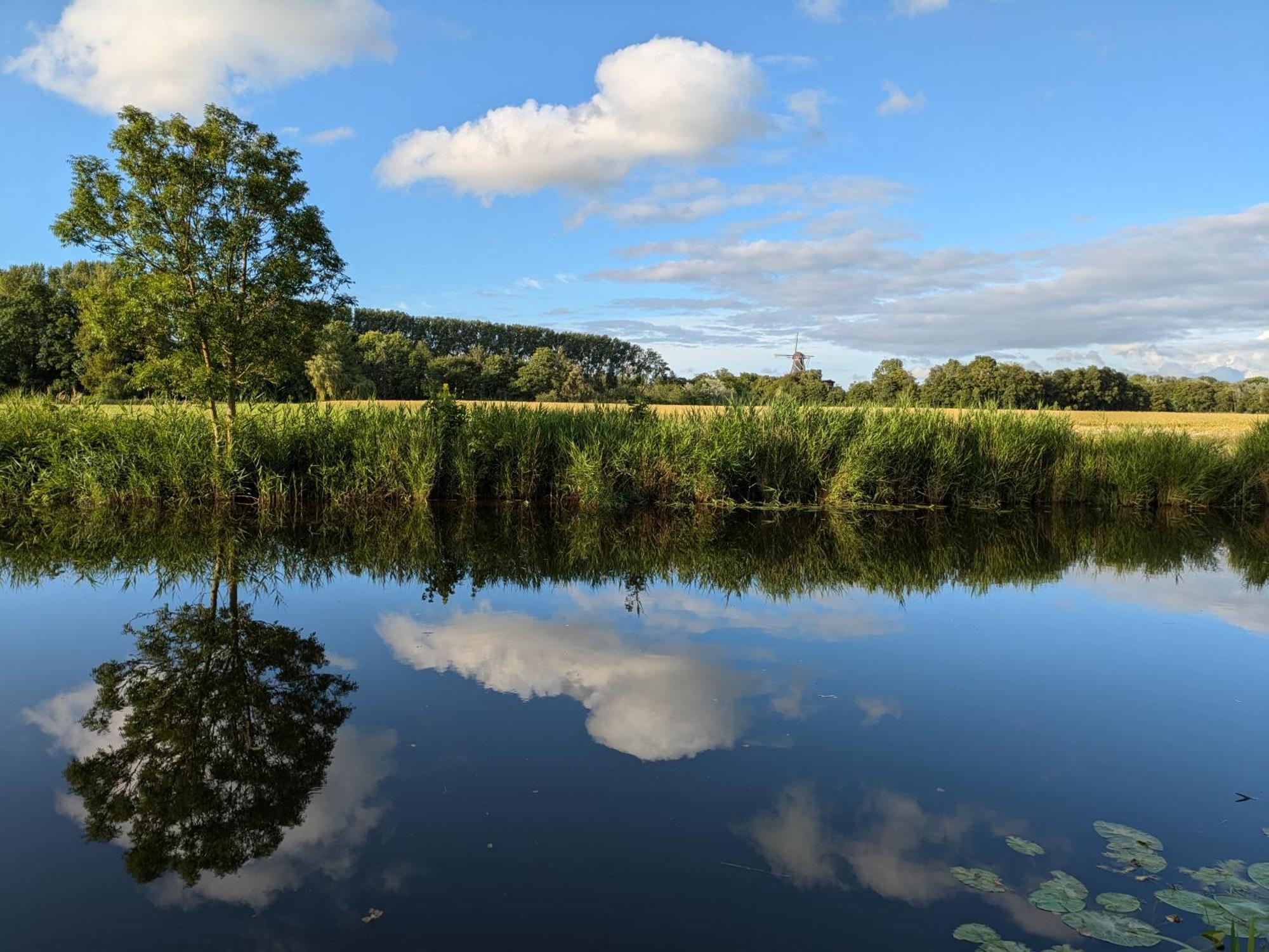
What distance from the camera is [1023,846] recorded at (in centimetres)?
342

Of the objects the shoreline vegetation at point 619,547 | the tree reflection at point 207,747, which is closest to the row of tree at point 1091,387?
the shoreline vegetation at point 619,547

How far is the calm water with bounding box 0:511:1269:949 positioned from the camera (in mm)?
2977

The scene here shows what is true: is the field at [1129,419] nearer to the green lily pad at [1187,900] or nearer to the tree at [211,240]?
the tree at [211,240]

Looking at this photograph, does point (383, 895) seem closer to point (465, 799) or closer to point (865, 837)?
point (465, 799)

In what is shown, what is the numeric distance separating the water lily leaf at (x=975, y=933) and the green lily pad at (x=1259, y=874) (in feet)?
4.06

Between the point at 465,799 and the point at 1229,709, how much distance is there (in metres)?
5.01

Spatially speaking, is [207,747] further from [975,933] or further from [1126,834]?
[1126,834]

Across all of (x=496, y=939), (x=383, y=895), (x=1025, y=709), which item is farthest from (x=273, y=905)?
(x=1025, y=709)

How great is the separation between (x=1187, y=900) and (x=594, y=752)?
2.68 m

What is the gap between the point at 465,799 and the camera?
12.2ft

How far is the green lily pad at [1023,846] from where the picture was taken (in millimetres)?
3379

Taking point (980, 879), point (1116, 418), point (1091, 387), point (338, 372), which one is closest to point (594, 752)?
point (980, 879)

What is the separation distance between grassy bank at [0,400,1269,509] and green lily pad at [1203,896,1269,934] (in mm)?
11301

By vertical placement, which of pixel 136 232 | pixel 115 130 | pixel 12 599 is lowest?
pixel 12 599
